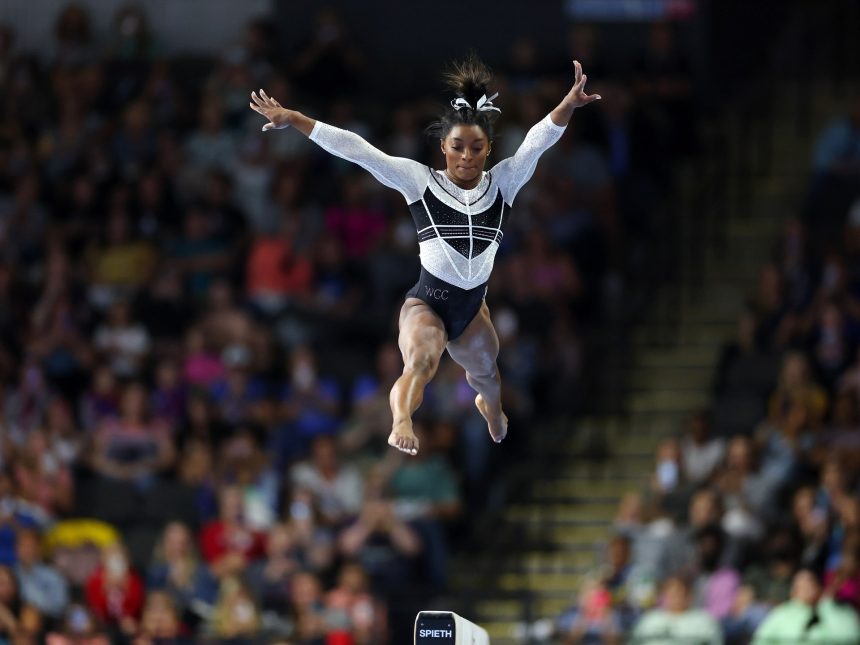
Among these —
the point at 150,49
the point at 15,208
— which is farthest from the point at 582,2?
the point at 15,208

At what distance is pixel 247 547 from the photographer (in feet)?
41.8

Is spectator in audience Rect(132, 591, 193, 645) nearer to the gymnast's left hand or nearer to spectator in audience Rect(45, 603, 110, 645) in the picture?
spectator in audience Rect(45, 603, 110, 645)

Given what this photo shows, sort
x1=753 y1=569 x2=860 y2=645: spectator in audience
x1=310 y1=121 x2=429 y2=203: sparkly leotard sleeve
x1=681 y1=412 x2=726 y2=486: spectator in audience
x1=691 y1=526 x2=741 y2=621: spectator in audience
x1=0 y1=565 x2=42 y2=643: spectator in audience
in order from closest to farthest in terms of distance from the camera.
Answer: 1. x1=310 y1=121 x2=429 y2=203: sparkly leotard sleeve
2. x1=753 y1=569 x2=860 y2=645: spectator in audience
3. x1=691 y1=526 x2=741 y2=621: spectator in audience
4. x1=0 y1=565 x2=42 y2=643: spectator in audience
5. x1=681 y1=412 x2=726 y2=486: spectator in audience

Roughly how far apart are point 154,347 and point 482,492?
114 inches

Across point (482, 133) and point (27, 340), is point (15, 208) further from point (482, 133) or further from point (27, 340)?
point (482, 133)

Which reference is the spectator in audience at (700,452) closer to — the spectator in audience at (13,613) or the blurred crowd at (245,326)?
the blurred crowd at (245,326)

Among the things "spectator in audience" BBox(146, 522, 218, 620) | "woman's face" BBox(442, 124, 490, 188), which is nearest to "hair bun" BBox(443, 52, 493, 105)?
"woman's face" BBox(442, 124, 490, 188)

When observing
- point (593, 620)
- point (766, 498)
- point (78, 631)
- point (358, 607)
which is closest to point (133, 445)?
point (78, 631)

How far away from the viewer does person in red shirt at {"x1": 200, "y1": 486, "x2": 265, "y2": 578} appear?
12727 mm

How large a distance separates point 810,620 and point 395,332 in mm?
4310

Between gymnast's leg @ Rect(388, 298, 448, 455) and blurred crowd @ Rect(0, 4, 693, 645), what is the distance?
160 inches

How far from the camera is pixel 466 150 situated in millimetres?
7918

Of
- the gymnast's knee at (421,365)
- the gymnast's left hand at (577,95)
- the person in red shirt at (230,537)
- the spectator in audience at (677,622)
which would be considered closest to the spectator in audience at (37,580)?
the person in red shirt at (230,537)

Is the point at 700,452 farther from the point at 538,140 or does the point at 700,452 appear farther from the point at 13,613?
the point at 538,140
